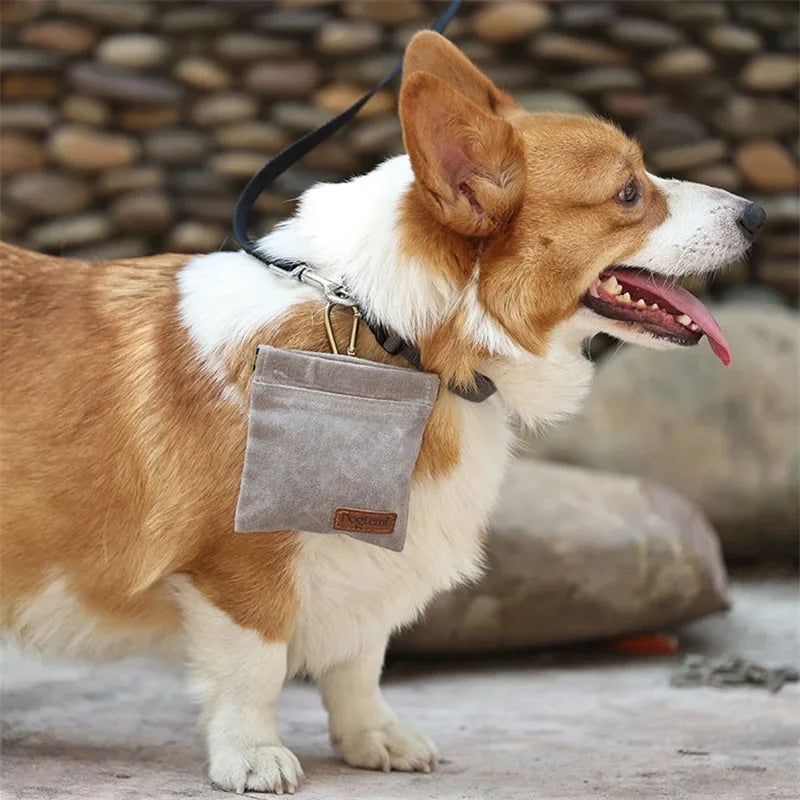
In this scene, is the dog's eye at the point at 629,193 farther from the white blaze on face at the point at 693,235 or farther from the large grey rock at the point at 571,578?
the large grey rock at the point at 571,578

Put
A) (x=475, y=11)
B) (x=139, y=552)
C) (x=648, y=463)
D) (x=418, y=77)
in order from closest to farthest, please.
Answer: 1. (x=418, y=77)
2. (x=139, y=552)
3. (x=648, y=463)
4. (x=475, y=11)

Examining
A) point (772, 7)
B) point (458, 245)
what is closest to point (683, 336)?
point (458, 245)

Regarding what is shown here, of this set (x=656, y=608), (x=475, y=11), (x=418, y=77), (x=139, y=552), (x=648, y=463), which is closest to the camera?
(x=418, y=77)

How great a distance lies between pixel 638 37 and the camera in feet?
19.7

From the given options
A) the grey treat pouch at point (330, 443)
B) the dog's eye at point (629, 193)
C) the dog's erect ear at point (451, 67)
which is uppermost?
the dog's erect ear at point (451, 67)

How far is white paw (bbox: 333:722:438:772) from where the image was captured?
3.04 meters

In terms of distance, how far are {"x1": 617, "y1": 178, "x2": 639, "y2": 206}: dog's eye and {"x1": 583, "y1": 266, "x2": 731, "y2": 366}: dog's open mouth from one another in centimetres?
14

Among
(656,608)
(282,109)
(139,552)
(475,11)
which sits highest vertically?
(475,11)

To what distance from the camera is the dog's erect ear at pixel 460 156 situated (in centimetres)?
247

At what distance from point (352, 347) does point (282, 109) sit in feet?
11.7

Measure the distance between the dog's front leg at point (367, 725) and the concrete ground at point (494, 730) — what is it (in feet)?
0.17

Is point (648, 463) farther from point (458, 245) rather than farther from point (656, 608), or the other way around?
point (458, 245)

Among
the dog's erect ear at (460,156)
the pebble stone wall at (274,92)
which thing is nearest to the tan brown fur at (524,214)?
the dog's erect ear at (460,156)

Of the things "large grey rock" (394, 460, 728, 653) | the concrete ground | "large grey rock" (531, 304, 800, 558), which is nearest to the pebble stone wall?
"large grey rock" (531, 304, 800, 558)
